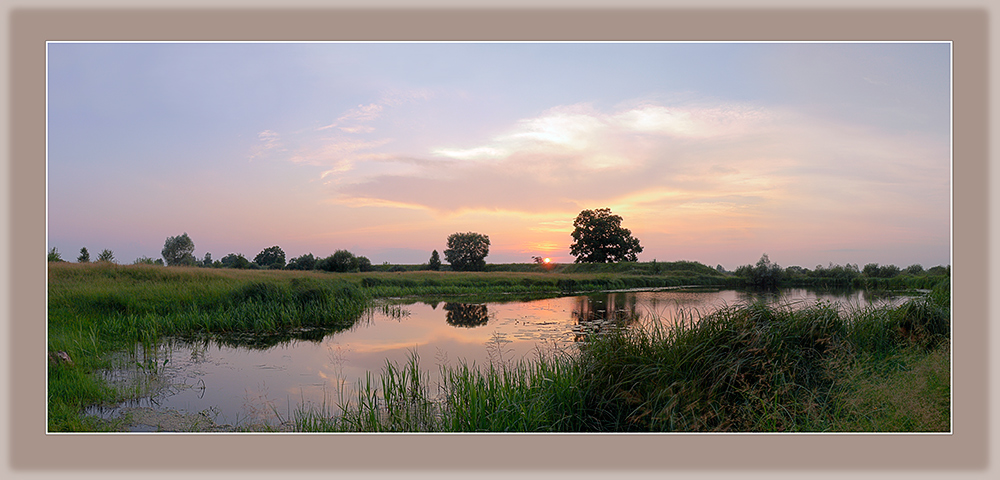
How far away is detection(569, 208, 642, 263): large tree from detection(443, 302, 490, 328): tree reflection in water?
34.8ft

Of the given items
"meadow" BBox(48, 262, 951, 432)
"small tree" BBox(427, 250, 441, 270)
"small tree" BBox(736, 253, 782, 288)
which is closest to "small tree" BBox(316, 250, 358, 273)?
"small tree" BBox(427, 250, 441, 270)

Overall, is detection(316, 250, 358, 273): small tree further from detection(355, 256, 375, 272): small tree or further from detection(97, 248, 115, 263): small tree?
detection(97, 248, 115, 263): small tree

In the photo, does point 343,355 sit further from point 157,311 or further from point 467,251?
point 467,251

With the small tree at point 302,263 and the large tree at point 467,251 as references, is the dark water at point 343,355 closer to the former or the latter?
the small tree at point 302,263

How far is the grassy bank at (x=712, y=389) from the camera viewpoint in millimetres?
3881

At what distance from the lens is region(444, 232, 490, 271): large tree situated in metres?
25.2

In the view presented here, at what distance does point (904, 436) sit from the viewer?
361 cm

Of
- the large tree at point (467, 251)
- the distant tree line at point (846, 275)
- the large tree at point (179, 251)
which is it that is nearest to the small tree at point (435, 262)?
the large tree at point (467, 251)

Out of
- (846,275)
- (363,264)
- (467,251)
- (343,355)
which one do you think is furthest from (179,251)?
(846,275)

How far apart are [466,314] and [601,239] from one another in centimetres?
1395

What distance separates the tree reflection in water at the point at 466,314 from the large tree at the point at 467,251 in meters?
7.07
